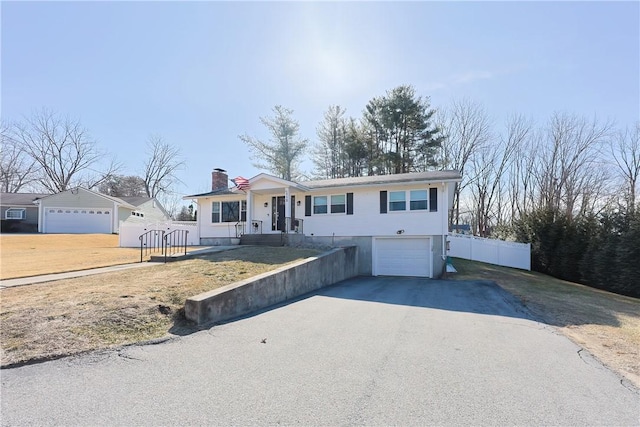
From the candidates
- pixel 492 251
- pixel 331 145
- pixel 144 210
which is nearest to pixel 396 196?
pixel 492 251

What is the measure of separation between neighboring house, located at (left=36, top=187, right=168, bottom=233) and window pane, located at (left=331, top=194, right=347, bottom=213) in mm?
23210

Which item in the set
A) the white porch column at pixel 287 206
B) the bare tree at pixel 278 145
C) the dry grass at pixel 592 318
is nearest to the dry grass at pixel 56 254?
the white porch column at pixel 287 206

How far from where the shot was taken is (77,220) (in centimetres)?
2947

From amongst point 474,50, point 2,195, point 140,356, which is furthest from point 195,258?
point 2,195

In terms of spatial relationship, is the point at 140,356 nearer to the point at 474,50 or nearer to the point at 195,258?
the point at 195,258

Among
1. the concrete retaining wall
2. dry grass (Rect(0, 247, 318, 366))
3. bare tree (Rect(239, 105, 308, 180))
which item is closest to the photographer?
dry grass (Rect(0, 247, 318, 366))

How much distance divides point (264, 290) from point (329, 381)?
4.22 meters

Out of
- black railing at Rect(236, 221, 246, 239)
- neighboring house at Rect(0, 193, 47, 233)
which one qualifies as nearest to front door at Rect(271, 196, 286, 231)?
black railing at Rect(236, 221, 246, 239)

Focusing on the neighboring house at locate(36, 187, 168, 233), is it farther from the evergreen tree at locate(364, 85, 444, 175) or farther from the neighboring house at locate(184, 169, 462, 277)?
the evergreen tree at locate(364, 85, 444, 175)

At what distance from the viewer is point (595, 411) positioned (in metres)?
3.27

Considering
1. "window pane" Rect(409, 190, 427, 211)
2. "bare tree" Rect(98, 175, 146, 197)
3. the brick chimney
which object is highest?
"bare tree" Rect(98, 175, 146, 197)

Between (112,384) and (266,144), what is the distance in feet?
87.4

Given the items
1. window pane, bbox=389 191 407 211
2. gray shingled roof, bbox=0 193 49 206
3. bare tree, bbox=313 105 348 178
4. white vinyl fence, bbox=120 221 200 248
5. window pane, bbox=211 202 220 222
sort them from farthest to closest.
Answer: gray shingled roof, bbox=0 193 49 206 → bare tree, bbox=313 105 348 178 → white vinyl fence, bbox=120 221 200 248 → window pane, bbox=211 202 220 222 → window pane, bbox=389 191 407 211

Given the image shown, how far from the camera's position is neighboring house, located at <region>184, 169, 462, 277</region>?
49.6ft
